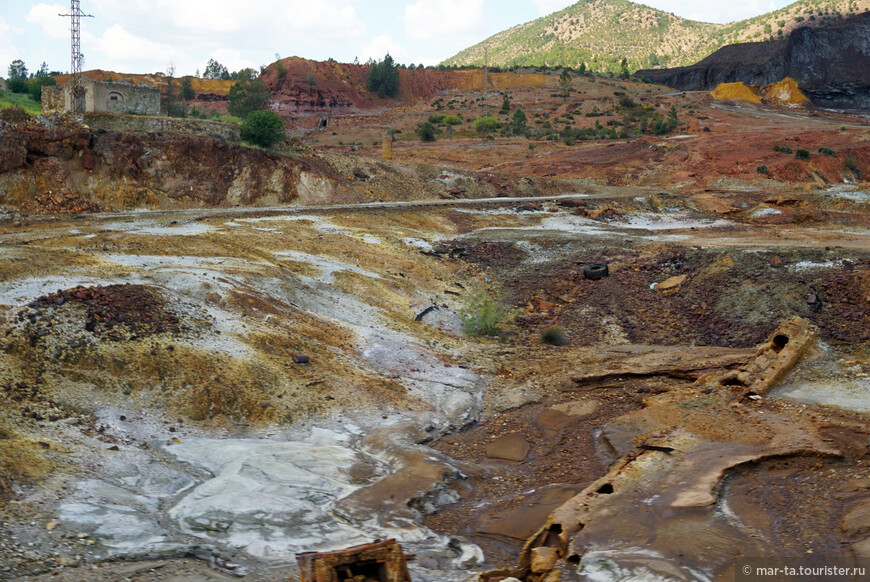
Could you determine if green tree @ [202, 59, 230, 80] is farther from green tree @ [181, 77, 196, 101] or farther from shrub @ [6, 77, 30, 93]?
shrub @ [6, 77, 30, 93]

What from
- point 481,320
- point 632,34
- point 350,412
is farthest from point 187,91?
point 632,34

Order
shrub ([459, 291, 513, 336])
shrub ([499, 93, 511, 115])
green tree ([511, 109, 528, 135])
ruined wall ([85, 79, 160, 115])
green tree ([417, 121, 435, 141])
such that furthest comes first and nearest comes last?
shrub ([499, 93, 511, 115]) < green tree ([511, 109, 528, 135]) < green tree ([417, 121, 435, 141]) < ruined wall ([85, 79, 160, 115]) < shrub ([459, 291, 513, 336])

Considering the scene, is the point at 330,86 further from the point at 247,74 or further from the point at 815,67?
the point at 815,67

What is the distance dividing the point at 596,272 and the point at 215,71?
103m

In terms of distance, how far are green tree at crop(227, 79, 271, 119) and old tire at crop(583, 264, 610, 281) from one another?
184ft

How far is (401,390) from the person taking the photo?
14.1m

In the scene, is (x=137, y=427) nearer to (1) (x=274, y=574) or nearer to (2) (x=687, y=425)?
(1) (x=274, y=574)

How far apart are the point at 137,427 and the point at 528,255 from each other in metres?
19.3

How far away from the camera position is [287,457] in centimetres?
1072

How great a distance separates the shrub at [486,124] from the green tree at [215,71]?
192 feet

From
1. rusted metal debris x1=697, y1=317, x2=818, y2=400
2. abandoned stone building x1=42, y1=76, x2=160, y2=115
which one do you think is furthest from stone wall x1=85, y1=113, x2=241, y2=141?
rusted metal debris x1=697, y1=317, x2=818, y2=400

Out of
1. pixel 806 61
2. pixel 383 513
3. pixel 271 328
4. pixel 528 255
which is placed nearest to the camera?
pixel 383 513

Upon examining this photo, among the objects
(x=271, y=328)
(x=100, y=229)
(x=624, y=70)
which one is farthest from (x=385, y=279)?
(x=624, y=70)

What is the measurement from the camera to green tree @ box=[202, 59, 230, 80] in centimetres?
11306
